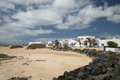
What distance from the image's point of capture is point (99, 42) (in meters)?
69.6

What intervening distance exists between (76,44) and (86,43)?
51.2 ft

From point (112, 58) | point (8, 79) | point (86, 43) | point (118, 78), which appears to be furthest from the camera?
point (86, 43)

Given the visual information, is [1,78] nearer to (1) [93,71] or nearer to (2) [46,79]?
(2) [46,79]

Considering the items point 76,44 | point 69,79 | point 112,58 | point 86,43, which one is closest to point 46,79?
point 69,79

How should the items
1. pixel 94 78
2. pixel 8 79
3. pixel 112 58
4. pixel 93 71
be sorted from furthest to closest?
pixel 112 58 → pixel 8 79 → pixel 93 71 → pixel 94 78

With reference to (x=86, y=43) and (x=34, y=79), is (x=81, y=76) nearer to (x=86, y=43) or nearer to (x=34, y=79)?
(x=34, y=79)

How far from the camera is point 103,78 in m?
5.62

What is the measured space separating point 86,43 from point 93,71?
53.6 meters

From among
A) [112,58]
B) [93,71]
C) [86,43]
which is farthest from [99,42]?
[93,71]

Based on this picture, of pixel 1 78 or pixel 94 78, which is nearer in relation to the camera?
pixel 94 78

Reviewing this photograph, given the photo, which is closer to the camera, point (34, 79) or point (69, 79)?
point (69, 79)

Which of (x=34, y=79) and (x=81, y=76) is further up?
(x=81, y=76)


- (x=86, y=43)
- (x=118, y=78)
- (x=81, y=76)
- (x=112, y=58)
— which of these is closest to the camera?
(x=118, y=78)

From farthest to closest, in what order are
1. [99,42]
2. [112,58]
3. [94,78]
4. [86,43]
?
[99,42] → [86,43] → [112,58] → [94,78]
